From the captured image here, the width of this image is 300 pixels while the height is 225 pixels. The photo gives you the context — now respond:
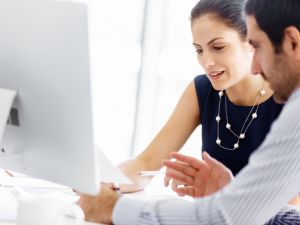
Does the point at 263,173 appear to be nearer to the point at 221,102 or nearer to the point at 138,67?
the point at 221,102

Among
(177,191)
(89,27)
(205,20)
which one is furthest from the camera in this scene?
(205,20)

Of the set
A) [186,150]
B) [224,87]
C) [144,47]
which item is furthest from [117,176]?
[144,47]

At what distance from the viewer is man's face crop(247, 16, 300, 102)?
1312 millimetres

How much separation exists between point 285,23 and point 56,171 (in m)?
0.63

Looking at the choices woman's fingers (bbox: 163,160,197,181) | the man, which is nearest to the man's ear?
→ the man

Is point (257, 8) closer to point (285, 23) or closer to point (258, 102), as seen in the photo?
point (285, 23)

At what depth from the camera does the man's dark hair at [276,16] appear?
1.25m

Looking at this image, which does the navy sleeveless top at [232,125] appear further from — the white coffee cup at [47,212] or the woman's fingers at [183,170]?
the white coffee cup at [47,212]

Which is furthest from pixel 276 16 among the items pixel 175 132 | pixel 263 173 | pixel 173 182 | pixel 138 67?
pixel 138 67

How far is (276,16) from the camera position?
1.27 metres

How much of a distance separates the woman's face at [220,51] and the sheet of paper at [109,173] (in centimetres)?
75

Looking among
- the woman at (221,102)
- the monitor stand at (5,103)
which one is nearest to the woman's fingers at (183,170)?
the woman at (221,102)

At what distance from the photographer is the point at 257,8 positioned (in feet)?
4.35

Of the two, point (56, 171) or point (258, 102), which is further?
point (258, 102)
